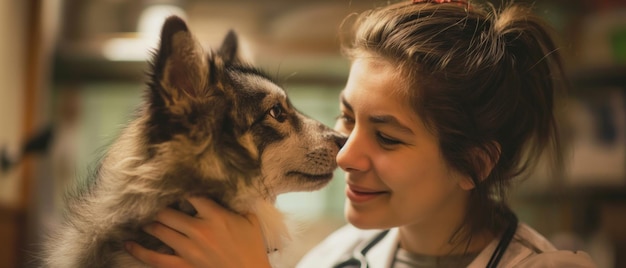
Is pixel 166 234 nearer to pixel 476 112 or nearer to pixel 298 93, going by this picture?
pixel 476 112

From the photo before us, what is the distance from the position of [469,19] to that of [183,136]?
0.69 metres

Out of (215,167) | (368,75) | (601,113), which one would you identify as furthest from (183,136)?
(601,113)

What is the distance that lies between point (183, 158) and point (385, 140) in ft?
1.43

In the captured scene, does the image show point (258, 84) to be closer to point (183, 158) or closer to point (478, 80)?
point (183, 158)

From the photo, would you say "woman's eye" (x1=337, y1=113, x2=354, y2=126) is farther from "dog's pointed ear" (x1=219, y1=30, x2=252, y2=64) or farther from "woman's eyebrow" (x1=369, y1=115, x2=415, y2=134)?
"dog's pointed ear" (x1=219, y1=30, x2=252, y2=64)

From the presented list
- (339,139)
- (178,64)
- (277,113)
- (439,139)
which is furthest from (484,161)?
(178,64)

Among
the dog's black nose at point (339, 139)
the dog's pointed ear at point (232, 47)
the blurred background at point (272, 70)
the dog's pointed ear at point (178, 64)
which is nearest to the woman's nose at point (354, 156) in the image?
the dog's black nose at point (339, 139)

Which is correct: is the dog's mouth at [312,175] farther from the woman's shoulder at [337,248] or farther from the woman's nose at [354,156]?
the woman's shoulder at [337,248]

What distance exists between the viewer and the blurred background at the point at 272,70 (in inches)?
101

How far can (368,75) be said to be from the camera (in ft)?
4.50

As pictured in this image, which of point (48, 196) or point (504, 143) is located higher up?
point (504, 143)

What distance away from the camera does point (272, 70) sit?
2547mm

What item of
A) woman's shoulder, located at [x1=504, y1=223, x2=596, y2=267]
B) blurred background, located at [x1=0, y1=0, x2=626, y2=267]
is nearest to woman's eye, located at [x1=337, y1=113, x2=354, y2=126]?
woman's shoulder, located at [x1=504, y1=223, x2=596, y2=267]

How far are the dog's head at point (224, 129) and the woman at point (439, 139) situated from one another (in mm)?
75
